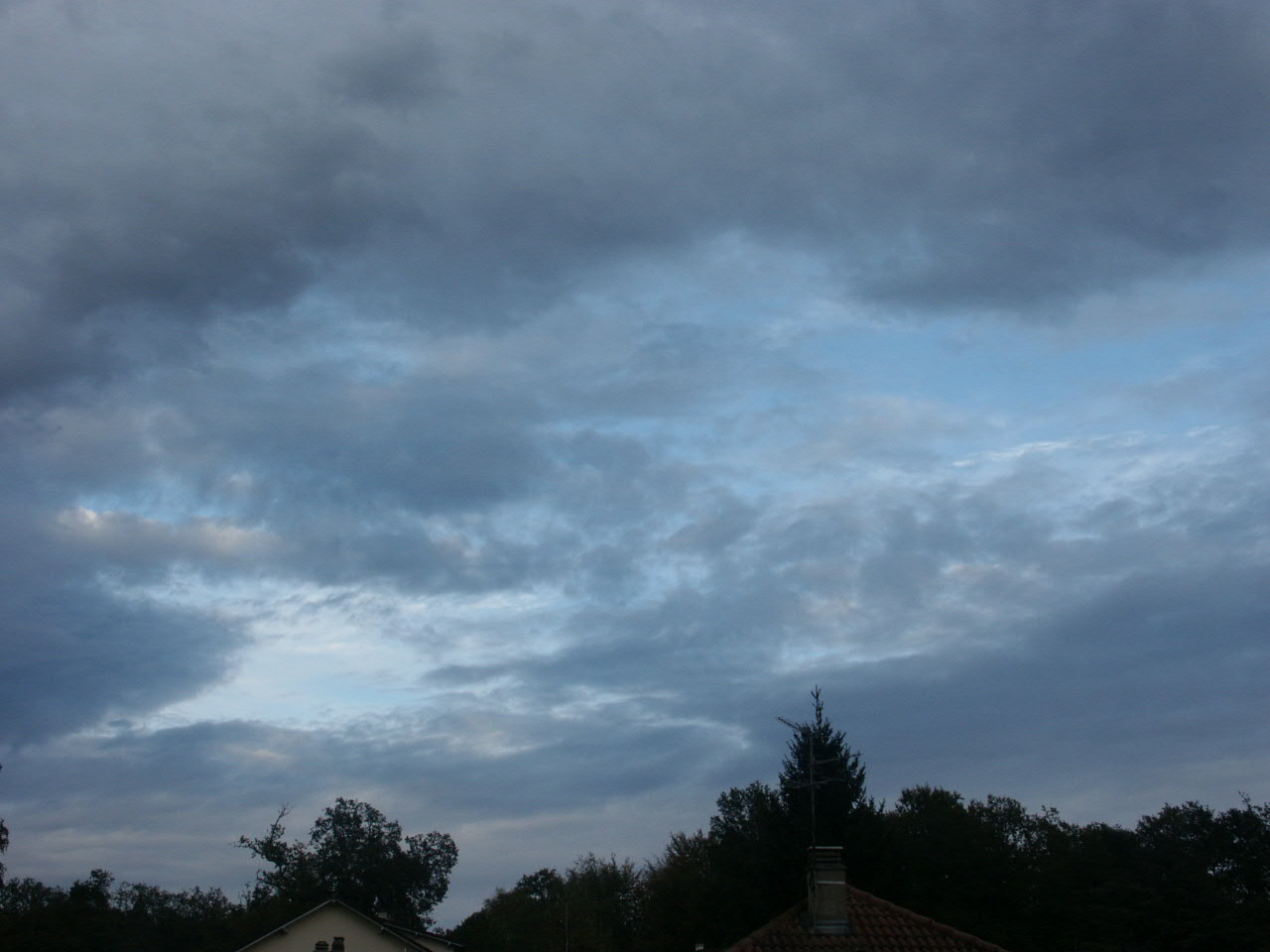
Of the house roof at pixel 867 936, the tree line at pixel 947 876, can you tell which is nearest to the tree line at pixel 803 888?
the tree line at pixel 947 876

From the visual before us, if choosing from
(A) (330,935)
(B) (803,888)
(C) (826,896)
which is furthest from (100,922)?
(C) (826,896)

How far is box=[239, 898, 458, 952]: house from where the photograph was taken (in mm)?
50156

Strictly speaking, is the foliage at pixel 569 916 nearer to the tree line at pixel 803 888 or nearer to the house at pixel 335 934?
the tree line at pixel 803 888

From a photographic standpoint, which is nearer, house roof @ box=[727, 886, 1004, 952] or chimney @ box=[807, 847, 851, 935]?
house roof @ box=[727, 886, 1004, 952]

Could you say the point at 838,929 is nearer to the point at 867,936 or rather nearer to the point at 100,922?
the point at 867,936

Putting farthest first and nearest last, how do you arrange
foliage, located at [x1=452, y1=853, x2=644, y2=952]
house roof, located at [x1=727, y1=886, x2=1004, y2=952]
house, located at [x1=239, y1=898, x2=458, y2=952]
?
foliage, located at [x1=452, y1=853, x2=644, y2=952], house, located at [x1=239, y1=898, x2=458, y2=952], house roof, located at [x1=727, y1=886, x2=1004, y2=952]

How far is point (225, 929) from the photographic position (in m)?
77.8

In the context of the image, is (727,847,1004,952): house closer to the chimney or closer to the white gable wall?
the chimney

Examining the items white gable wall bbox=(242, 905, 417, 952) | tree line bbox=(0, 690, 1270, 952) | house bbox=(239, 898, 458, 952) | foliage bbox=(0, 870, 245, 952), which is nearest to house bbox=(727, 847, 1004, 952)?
tree line bbox=(0, 690, 1270, 952)

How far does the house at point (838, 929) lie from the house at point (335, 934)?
28918 mm

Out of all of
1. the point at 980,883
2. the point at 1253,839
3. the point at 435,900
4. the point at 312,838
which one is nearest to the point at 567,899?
the point at 435,900

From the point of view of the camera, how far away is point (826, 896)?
27.3 m

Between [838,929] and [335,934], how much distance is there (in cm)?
3152

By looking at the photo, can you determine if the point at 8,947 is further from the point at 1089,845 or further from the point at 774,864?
the point at 1089,845
